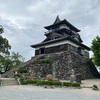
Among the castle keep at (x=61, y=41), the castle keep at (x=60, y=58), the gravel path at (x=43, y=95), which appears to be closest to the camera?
the gravel path at (x=43, y=95)

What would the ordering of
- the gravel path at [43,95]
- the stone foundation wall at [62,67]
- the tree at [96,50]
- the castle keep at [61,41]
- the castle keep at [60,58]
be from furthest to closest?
the castle keep at [61,41]
the tree at [96,50]
the castle keep at [60,58]
the stone foundation wall at [62,67]
the gravel path at [43,95]

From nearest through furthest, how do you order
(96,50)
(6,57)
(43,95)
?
(43,95) < (96,50) < (6,57)

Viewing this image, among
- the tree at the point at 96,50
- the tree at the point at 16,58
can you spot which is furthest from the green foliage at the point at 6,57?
the tree at the point at 96,50

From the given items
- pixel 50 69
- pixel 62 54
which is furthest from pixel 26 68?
pixel 62 54

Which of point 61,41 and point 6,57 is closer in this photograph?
point 61,41

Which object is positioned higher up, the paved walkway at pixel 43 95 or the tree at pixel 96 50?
the tree at pixel 96 50

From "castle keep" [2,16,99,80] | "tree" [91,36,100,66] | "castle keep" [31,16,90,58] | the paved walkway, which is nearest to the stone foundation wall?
"castle keep" [2,16,99,80]

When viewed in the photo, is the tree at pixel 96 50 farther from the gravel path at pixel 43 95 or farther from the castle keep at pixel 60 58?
the gravel path at pixel 43 95

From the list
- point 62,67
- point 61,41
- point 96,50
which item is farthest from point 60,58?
point 96,50

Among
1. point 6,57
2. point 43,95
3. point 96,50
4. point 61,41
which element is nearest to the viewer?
point 43,95

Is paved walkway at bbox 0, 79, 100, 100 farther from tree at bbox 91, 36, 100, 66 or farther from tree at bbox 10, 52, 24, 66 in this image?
tree at bbox 10, 52, 24, 66

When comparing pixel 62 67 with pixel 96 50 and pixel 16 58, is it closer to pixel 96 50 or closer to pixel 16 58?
pixel 96 50

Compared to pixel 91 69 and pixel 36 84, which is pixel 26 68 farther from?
pixel 91 69

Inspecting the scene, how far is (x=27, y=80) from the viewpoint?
2144cm
